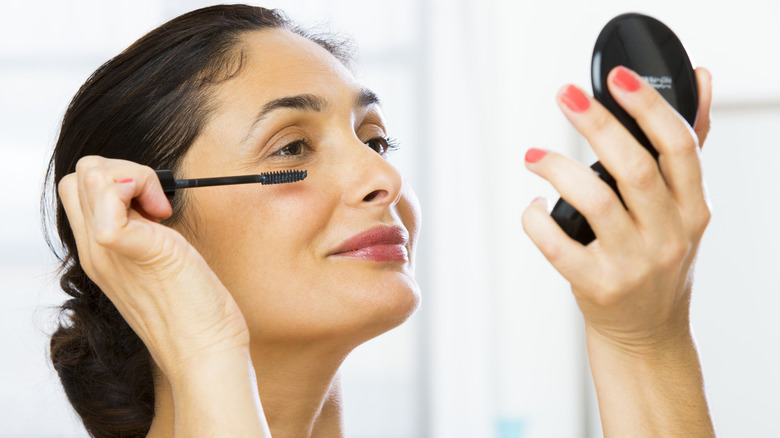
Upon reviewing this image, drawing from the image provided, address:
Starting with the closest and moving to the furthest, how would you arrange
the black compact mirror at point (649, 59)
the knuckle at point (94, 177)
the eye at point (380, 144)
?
the black compact mirror at point (649, 59) → the knuckle at point (94, 177) → the eye at point (380, 144)

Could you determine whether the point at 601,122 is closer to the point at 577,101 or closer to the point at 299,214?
the point at 577,101

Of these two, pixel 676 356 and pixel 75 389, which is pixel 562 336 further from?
pixel 676 356

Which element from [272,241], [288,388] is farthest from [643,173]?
[288,388]

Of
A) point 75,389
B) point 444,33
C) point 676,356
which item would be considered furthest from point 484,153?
point 676,356

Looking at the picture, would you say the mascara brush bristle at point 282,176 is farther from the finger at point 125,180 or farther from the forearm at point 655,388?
the forearm at point 655,388

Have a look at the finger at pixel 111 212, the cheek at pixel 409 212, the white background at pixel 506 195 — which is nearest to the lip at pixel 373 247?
the cheek at pixel 409 212

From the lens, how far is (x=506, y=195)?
3.18 meters

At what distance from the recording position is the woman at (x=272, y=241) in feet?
2.31

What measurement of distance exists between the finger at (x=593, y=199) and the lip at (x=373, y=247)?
45cm

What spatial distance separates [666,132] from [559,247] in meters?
0.14

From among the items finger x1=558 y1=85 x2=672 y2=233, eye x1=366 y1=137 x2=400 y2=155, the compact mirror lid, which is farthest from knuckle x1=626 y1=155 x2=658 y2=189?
eye x1=366 y1=137 x2=400 y2=155

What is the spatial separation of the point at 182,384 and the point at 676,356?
0.53m

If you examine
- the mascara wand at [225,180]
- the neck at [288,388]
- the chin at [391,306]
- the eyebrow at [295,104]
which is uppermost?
the eyebrow at [295,104]

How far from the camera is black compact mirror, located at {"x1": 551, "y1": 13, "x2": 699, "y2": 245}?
0.77 m
